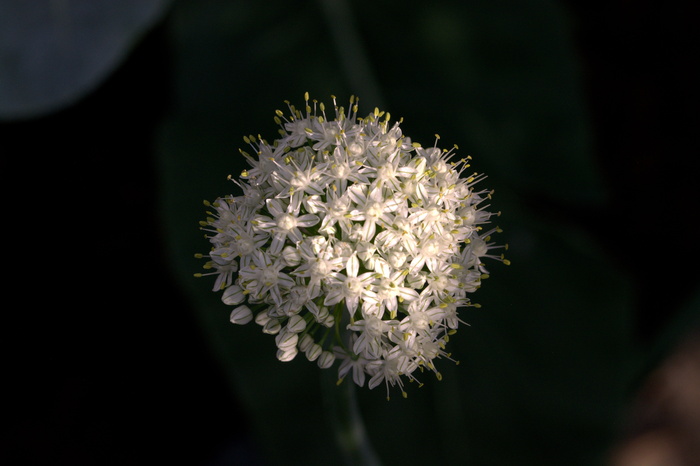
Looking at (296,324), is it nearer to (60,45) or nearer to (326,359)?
(326,359)

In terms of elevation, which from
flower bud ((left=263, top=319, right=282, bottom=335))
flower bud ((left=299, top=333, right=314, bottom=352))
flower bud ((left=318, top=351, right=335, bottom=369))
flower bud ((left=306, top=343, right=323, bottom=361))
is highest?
flower bud ((left=263, top=319, right=282, bottom=335))

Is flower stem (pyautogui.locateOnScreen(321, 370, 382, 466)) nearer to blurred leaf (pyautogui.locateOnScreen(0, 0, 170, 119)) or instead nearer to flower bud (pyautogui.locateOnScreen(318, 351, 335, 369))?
flower bud (pyautogui.locateOnScreen(318, 351, 335, 369))

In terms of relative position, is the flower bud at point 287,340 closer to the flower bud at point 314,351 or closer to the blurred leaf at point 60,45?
the flower bud at point 314,351

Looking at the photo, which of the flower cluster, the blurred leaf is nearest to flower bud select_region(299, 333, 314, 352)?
the flower cluster

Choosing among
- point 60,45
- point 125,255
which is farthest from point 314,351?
point 125,255

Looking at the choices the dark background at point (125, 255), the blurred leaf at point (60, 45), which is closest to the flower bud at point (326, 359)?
the blurred leaf at point (60, 45)
